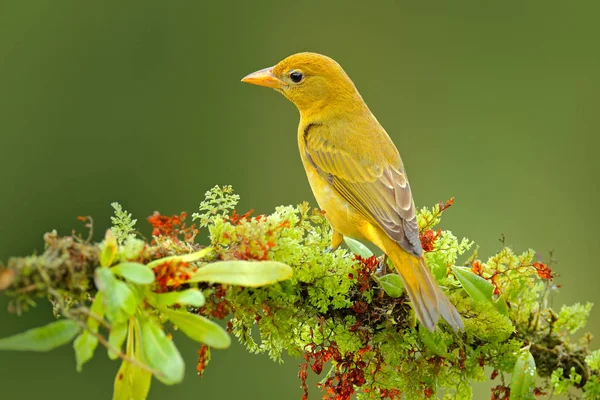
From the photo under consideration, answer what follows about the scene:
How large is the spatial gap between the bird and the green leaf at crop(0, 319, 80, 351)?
1.14 m

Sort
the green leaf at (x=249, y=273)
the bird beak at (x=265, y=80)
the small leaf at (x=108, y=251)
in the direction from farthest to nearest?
the bird beak at (x=265, y=80) → the green leaf at (x=249, y=273) → the small leaf at (x=108, y=251)

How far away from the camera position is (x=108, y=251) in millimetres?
1978

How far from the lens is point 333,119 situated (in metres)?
Result: 4.03

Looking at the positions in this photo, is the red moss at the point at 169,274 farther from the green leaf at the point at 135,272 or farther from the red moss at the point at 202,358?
the red moss at the point at 202,358

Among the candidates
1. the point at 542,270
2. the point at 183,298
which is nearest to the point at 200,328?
the point at 183,298

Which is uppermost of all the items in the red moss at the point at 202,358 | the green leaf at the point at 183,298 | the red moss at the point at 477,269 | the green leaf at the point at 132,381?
the red moss at the point at 477,269

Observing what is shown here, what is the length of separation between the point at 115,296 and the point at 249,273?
366 mm

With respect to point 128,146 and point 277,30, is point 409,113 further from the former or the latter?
point 128,146

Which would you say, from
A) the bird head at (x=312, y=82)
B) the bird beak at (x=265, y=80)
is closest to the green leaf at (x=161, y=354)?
the bird head at (x=312, y=82)

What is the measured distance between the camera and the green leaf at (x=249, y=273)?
6.81ft

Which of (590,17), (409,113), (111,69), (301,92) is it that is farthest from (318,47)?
(301,92)

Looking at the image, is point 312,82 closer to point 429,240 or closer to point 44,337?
point 429,240

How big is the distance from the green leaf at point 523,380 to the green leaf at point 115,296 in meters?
1.31

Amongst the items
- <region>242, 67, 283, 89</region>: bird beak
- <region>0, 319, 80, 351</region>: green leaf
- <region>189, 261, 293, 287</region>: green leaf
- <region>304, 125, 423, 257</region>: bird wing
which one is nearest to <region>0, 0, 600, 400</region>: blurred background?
<region>242, 67, 283, 89</region>: bird beak
